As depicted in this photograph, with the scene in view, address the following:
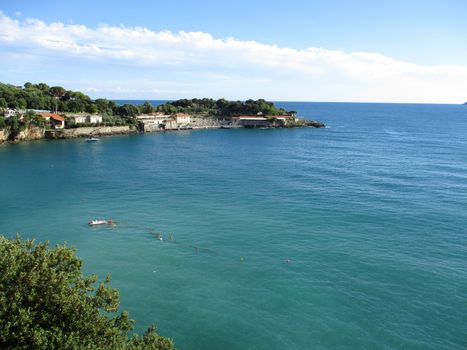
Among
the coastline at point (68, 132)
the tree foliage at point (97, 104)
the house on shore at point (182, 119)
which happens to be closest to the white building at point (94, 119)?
the coastline at point (68, 132)

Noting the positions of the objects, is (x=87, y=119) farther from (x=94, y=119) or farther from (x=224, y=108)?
(x=224, y=108)

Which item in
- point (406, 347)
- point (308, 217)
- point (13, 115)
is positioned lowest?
point (406, 347)

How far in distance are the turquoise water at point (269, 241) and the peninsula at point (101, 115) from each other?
33241mm

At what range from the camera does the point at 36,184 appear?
199 ft

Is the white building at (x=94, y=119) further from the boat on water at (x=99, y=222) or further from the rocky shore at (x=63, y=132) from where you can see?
the boat on water at (x=99, y=222)

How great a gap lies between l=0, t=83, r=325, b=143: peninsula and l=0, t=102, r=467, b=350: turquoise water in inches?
1309

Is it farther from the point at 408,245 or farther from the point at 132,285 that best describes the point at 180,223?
the point at 408,245

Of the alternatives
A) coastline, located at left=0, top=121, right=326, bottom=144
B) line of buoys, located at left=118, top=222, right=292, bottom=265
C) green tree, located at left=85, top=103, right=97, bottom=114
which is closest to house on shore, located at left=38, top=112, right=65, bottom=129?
coastline, located at left=0, top=121, right=326, bottom=144

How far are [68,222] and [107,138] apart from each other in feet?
255

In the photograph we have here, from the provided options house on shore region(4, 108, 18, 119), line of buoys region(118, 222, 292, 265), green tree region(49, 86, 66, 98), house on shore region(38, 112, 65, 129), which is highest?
green tree region(49, 86, 66, 98)

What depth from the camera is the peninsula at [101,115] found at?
108750mm

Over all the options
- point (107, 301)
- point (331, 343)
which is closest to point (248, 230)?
point (331, 343)

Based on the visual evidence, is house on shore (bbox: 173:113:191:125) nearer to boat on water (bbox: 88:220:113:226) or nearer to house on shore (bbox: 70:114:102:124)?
house on shore (bbox: 70:114:102:124)

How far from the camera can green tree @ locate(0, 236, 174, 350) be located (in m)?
15.8
